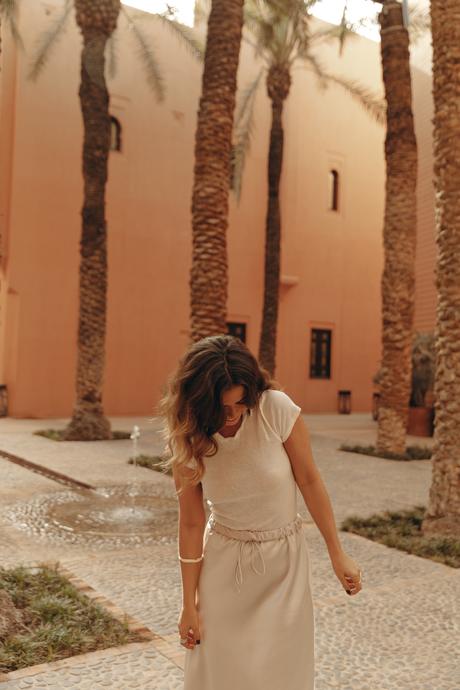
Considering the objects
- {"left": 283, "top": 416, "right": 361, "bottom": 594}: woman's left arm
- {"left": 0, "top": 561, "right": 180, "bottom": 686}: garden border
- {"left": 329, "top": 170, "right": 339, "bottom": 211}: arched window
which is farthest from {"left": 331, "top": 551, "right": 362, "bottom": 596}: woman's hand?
{"left": 329, "top": 170, "right": 339, "bottom": 211}: arched window

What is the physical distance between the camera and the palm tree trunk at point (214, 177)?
9.91m

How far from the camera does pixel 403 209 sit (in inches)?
467

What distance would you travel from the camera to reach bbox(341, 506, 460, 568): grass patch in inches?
213

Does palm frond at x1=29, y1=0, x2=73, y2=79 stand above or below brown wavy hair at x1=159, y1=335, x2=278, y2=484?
above

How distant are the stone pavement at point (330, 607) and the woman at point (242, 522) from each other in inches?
41.4

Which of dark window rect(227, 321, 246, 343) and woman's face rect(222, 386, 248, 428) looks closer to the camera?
woman's face rect(222, 386, 248, 428)

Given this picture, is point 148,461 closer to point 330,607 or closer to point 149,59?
point 330,607

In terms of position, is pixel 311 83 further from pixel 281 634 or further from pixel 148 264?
pixel 281 634

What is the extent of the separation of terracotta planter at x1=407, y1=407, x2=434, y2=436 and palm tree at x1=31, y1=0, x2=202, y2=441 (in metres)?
7.26

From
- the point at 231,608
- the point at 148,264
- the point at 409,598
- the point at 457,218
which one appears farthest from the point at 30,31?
the point at 231,608

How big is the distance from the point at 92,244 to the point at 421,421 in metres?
8.40

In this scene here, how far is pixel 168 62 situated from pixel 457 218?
50.0 ft

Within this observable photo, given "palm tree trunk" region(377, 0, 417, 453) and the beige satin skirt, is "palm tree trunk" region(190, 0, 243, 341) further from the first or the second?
the beige satin skirt

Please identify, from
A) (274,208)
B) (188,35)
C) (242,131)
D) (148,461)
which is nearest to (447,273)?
(148,461)
